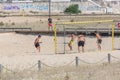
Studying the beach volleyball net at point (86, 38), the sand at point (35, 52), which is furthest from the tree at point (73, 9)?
the beach volleyball net at point (86, 38)

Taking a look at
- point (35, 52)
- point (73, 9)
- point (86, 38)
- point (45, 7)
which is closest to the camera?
point (35, 52)

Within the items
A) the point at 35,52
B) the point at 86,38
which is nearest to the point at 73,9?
the point at 86,38

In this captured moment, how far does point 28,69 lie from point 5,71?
137 centimetres

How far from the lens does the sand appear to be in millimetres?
25228

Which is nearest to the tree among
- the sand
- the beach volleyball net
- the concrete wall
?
the concrete wall

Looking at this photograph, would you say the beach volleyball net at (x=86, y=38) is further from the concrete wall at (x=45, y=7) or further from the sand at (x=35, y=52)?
the concrete wall at (x=45, y=7)

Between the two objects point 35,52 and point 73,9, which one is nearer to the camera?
point 35,52

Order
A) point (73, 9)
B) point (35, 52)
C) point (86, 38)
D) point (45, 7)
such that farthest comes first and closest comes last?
point (45, 7) → point (73, 9) → point (86, 38) → point (35, 52)

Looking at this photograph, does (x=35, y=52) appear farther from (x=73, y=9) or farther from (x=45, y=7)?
(x=45, y=7)

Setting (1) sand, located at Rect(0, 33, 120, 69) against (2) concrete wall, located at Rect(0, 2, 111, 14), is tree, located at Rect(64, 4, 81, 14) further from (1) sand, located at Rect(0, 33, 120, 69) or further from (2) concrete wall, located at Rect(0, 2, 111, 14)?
(1) sand, located at Rect(0, 33, 120, 69)

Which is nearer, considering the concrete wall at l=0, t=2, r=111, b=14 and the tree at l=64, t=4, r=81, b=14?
the tree at l=64, t=4, r=81, b=14

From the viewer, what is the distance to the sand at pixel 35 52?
2523cm

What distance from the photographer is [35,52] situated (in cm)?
3194

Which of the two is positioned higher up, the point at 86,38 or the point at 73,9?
the point at 86,38
